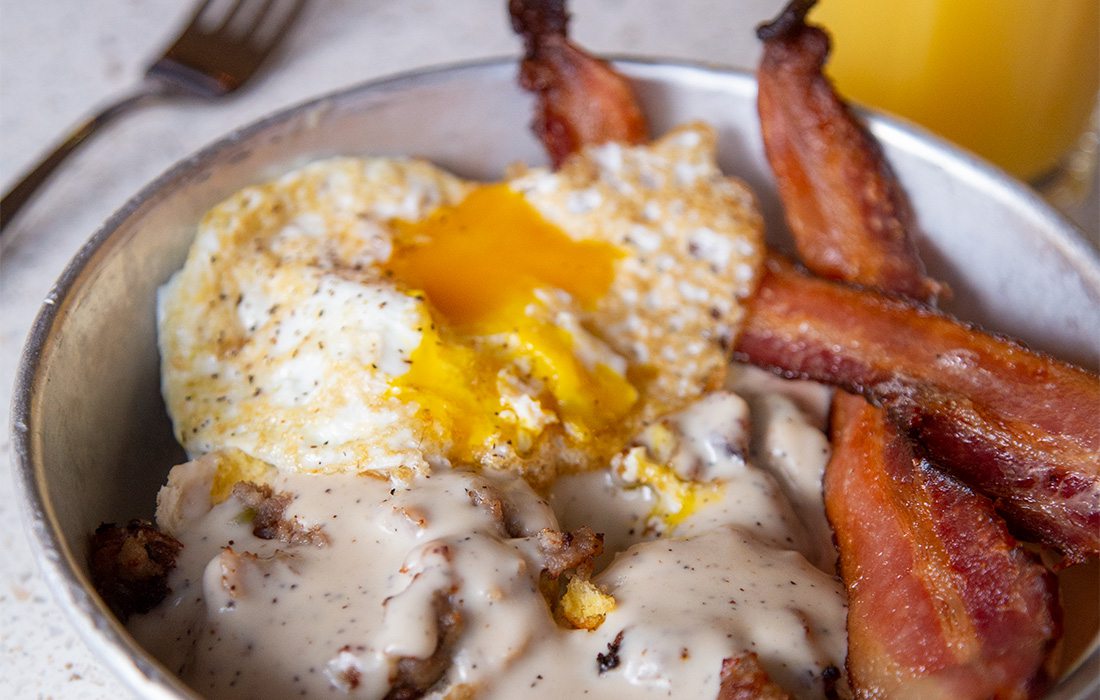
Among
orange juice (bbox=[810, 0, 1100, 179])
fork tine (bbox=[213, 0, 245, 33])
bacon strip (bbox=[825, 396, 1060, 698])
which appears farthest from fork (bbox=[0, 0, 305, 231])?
bacon strip (bbox=[825, 396, 1060, 698])

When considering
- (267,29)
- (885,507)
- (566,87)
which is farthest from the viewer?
(267,29)

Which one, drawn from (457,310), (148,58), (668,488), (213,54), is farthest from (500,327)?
(148,58)

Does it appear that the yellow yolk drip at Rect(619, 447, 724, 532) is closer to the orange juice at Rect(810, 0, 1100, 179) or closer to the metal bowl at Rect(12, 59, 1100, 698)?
the metal bowl at Rect(12, 59, 1100, 698)

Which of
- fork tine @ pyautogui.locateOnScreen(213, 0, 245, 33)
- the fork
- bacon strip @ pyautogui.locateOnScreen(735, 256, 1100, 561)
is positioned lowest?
bacon strip @ pyautogui.locateOnScreen(735, 256, 1100, 561)

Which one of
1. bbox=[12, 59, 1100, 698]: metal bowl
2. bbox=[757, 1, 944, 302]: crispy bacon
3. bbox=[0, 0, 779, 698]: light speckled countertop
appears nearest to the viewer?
bbox=[12, 59, 1100, 698]: metal bowl

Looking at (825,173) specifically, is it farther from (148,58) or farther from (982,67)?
(148,58)

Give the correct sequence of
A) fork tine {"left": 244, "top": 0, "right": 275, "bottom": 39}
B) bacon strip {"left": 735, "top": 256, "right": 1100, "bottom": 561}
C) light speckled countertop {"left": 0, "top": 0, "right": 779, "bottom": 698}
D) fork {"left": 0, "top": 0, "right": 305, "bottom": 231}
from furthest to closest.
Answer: fork tine {"left": 244, "top": 0, "right": 275, "bottom": 39} → fork {"left": 0, "top": 0, "right": 305, "bottom": 231} → light speckled countertop {"left": 0, "top": 0, "right": 779, "bottom": 698} → bacon strip {"left": 735, "top": 256, "right": 1100, "bottom": 561}

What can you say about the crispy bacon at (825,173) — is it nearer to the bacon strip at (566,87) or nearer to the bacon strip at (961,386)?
the bacon strip at (961,386)
